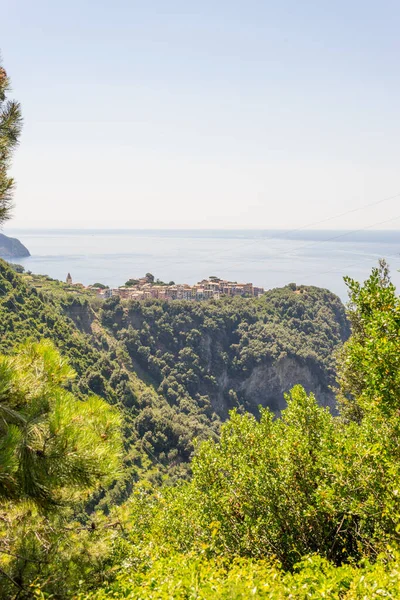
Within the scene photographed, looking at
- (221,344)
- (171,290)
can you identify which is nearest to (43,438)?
(221,344)

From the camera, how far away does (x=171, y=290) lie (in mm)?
103500

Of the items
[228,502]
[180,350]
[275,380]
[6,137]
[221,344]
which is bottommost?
[275,380]

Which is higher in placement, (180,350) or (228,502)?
(228,502)

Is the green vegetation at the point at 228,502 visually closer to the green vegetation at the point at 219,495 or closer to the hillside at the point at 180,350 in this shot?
Result: the green vegetation at the point at 219,495

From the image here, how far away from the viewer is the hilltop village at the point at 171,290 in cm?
9750

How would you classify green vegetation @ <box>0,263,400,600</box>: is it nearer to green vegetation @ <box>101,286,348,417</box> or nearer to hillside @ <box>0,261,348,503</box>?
hillside @ <box>0,261,348,503</box>

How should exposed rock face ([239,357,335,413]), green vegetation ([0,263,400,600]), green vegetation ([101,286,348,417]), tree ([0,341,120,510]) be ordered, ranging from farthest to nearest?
1. exposed rock face ([239,357,335,413])
2. green vegetation ([101,286,348,417])
3. tree ([0,341,120,510])
4. green vegetation ([0,263,400,600])

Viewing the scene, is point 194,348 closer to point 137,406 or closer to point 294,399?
point 137,406

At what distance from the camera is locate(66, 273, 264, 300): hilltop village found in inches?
3839

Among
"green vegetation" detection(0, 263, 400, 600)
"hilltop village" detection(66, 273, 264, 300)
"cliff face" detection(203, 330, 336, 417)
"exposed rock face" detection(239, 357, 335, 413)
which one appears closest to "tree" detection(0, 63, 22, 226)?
"green vegetation" detection(0, 263, 400, 600)

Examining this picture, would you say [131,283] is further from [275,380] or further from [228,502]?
[228,502]

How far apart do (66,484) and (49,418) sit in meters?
0.86

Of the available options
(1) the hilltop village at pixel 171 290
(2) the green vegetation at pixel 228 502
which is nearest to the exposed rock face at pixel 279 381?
(1) the hilltop village at pixel 171 290

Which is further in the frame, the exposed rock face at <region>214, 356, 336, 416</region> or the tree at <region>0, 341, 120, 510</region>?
the exposed rock face at <region>214, 356, 336, 416</region>
